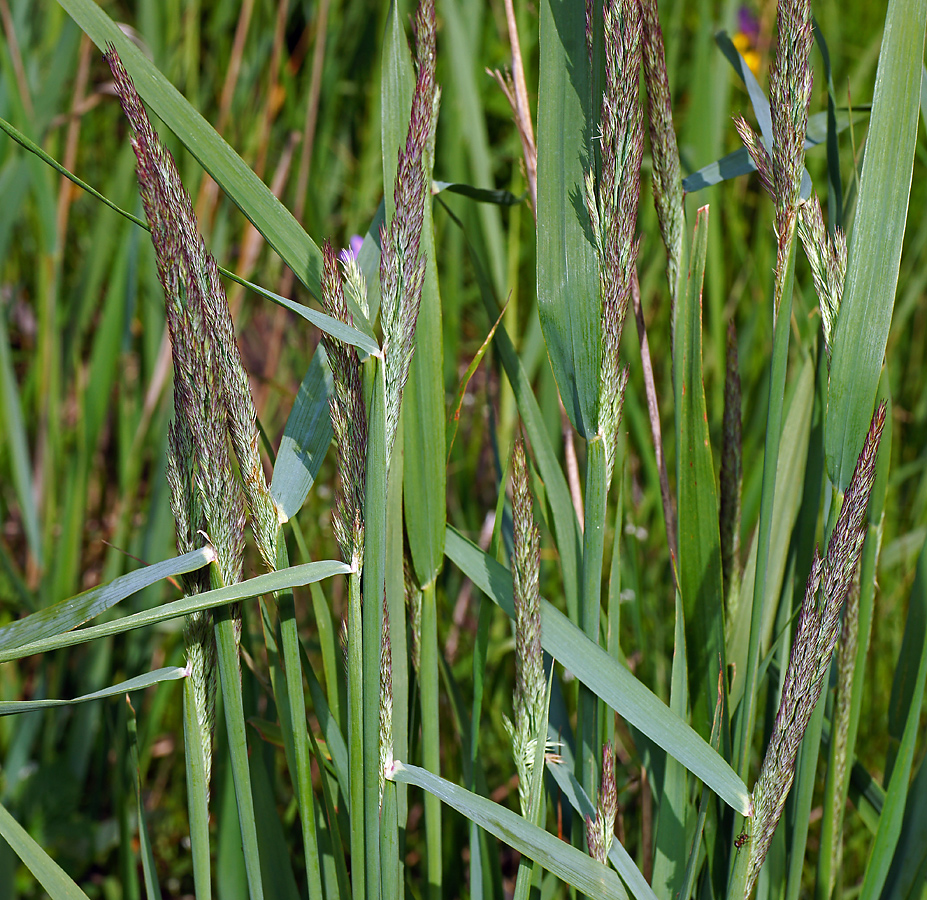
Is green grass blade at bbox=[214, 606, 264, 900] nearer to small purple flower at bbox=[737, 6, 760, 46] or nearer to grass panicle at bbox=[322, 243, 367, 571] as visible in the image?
grass panicle at bbox=[322, 243, 367, 571]

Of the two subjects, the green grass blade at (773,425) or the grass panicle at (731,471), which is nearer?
the green grass blade at (773,425)

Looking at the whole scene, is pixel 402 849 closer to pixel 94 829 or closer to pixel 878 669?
pixel 94 829

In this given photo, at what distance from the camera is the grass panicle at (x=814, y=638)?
0.41 metres

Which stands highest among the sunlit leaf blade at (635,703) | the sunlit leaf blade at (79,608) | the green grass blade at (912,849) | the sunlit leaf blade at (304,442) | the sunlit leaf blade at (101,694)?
the sunlit leaf blade at (304,442)

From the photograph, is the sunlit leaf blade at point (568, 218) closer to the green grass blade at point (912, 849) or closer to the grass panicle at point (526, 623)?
the grass panicle at point (526, 623)

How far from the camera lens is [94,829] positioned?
952mm

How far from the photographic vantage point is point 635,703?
0.47 metres

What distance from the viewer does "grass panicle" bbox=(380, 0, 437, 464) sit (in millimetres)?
371

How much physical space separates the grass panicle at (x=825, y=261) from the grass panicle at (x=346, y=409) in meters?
0.27

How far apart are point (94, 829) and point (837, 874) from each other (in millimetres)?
855

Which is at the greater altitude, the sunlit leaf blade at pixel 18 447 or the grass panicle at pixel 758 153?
the grass panicle at pixel 758 153

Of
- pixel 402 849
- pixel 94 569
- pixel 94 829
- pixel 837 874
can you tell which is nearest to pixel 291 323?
pixel 94 569

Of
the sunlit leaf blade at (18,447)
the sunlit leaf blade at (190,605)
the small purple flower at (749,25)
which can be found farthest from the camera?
the small purple flower at (749,25)

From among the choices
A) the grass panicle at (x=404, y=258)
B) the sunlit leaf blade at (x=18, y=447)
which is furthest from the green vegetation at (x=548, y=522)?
the sunlit leaf blade at (x=18, y=447)
